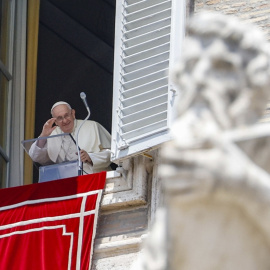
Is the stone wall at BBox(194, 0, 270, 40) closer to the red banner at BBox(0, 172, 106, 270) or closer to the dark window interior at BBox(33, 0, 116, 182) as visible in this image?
the red banner at BBox(0, 172, 106, 270)

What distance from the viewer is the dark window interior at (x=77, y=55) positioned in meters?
13.1

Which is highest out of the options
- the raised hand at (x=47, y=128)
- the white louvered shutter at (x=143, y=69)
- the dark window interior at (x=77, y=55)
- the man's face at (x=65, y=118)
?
the dark window interior at (x=77, y=55)

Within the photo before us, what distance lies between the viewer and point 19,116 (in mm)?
12234

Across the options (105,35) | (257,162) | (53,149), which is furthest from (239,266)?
(105,35)

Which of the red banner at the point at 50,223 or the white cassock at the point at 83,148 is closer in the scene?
the red banner at the point at 50,223

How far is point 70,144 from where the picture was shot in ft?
36.6

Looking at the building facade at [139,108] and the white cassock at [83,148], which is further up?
the white cassock at [83,148]

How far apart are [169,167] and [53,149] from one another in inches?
316

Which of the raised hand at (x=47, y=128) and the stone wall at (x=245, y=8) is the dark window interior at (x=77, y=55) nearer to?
the raised hand at (x=47, y=128)

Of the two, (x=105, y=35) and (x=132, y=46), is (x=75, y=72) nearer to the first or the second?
(x=105, y=35)

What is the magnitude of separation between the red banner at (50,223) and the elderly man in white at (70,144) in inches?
26.9

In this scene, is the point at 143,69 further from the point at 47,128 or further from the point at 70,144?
the point at 47,128

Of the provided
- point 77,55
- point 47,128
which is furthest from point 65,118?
point 77,55

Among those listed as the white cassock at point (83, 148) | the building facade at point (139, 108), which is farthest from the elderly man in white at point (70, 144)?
the building facade at point (139, 108)
